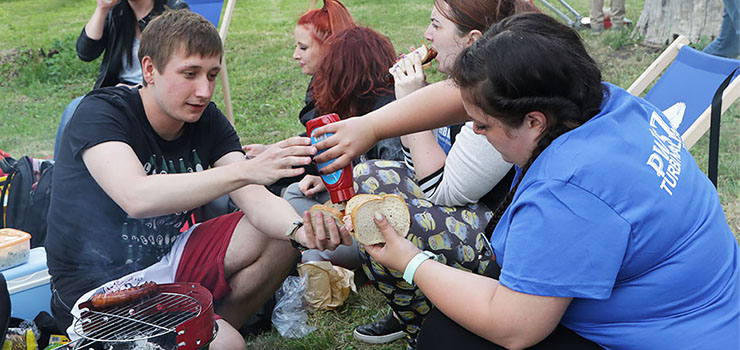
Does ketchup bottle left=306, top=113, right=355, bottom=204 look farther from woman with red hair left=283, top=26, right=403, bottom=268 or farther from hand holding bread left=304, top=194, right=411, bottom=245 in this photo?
woman with red hair left=283, top=26, right=403, bottom=268

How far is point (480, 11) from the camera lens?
A: 8.23 feet

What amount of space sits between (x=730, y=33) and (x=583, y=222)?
A: 17.2 ft

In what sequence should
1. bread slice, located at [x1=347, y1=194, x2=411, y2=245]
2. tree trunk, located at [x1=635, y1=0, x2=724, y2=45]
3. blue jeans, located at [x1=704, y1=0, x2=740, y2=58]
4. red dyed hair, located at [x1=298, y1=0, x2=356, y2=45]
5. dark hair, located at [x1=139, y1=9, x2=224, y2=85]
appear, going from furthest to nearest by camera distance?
tree trunk, located at [x1=635, y1=0, x2=724, y2=45]
blue jeans, located at [x1=704, y1=0, x2=740, y2=58]
red dyed hair, located at [x1=298, y1=0, x2=356, y2=45]
dark hair, located at [x1=139, y1=9, x2=224, y2=85]
bread slice, located at [x1=347, y1=194, x2=411, y2=245]

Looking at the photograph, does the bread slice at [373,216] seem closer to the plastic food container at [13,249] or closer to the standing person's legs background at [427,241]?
the standing person's legs background at [427,241]

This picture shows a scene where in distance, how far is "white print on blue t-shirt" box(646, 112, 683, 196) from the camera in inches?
60.0

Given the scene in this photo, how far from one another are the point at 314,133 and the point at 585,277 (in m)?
1.05

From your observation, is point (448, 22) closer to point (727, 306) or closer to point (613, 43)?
point (727, 306)

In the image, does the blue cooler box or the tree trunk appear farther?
the tree trunk

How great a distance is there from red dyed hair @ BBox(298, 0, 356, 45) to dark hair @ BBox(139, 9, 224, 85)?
5.39 feet

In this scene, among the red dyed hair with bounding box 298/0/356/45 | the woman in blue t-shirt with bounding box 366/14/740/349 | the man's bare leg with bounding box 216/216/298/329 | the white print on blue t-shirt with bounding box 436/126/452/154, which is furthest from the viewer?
the red dyed hair with bounding box 298/0/356/45

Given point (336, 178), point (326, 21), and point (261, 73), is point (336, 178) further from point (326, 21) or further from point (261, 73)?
point (261, 73)

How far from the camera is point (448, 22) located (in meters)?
2.62

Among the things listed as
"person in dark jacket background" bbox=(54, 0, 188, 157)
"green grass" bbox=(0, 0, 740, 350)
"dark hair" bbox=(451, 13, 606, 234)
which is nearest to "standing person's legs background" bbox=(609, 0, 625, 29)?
"green grass" bbox=(0, 0, 740, 350)

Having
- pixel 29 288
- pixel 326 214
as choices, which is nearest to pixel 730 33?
pixel 326 214
